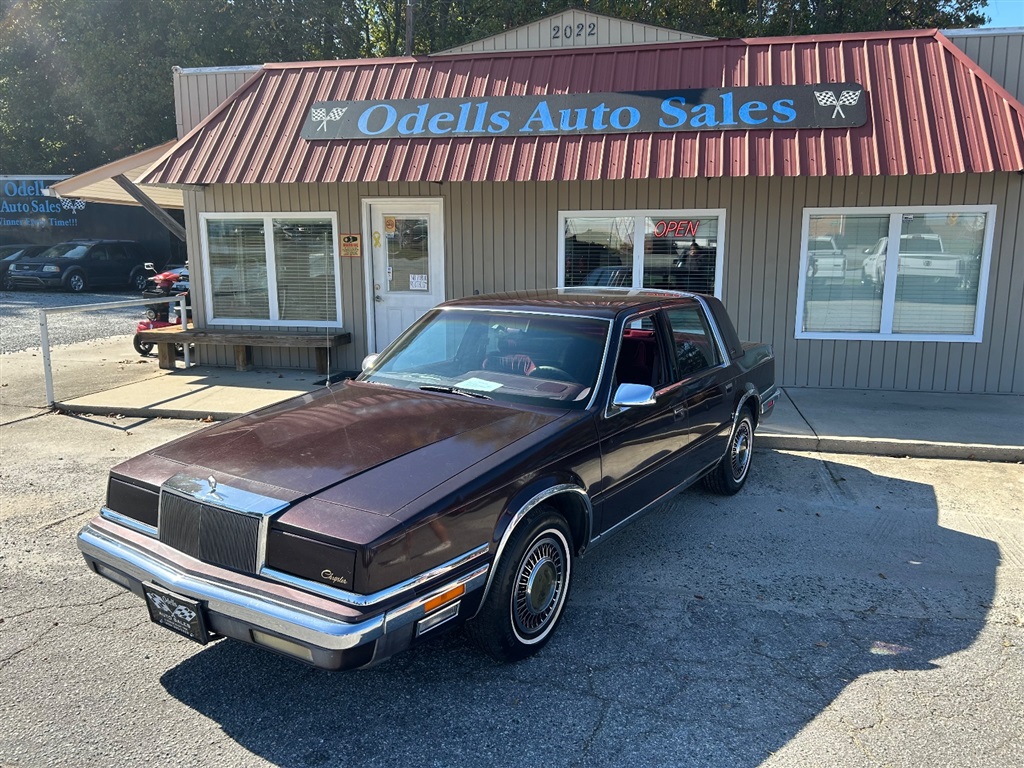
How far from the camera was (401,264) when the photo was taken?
1043 cm

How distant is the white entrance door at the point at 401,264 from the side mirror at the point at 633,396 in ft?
21.5

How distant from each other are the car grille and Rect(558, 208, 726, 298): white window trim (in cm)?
721

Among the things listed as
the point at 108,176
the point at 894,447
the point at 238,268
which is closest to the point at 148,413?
Result: the point at 238,268

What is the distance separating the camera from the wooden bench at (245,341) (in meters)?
10.1

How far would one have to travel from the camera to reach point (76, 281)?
903 inches

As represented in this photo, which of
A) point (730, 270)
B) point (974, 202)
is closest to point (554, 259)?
point (730, 270)

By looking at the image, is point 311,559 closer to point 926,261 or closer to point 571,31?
point 926,261

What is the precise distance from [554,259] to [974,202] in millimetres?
5023

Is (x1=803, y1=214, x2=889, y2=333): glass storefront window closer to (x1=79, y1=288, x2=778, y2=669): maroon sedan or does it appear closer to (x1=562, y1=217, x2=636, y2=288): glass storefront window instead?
(x1=562, y1=217, x2=636, y2=288): glass storefront window

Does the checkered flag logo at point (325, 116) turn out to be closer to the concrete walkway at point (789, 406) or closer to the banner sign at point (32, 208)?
the concrete walkway at point (789, 406)

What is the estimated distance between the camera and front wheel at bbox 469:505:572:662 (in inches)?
129

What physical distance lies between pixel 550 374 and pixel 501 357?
1.21 ft

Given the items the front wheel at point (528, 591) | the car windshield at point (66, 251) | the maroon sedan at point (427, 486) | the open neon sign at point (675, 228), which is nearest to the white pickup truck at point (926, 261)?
the open neon sign at point (675, 228)

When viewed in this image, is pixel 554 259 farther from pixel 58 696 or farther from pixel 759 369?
pixel 58 696
